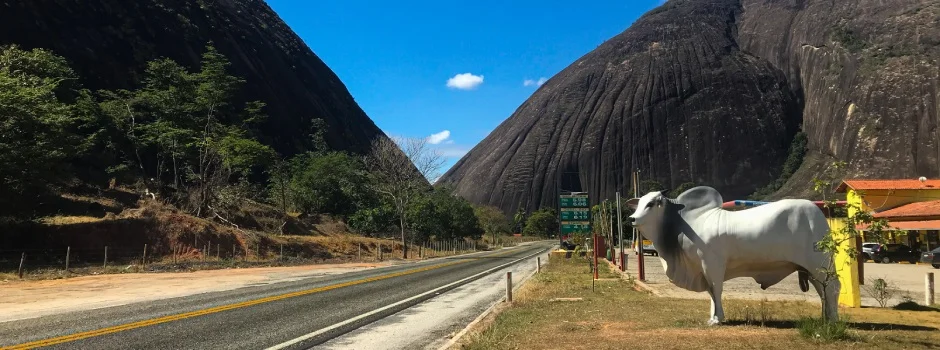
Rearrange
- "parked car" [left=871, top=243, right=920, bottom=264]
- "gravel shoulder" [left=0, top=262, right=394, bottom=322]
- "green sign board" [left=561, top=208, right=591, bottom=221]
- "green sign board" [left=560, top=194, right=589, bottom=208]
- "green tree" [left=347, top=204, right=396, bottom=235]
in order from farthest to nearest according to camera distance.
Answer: "green tree" [left=347, top=204, right=396, bottom=235], "green sign board" [left=560, top=194, right=589, bottom=208], "green sign board" [left=561, top=208, right=591, bottom=221], "parked car" [left=871, top=243, right=920, bottom=264], "gravel shoulder" [left=0, top=262, right=394, bottom=322]

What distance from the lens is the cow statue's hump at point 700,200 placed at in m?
9.05

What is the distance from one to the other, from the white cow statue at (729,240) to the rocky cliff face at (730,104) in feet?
305

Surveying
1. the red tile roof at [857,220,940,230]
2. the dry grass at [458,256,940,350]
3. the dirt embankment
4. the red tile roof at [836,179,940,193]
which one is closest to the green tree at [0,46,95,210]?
the dirt embankment

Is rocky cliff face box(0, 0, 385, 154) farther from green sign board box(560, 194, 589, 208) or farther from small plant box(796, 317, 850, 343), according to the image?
small plant box(796, 317, 850, 343)

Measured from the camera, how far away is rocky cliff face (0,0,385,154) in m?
63.2

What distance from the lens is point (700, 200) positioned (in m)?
9.12

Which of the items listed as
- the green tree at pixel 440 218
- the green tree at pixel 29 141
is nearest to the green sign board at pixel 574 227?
the green tree at pixel 440 218

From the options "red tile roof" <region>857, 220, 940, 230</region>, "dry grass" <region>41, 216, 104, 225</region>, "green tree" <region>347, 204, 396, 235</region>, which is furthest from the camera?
"green tree" <region>347, 204, 396, 235</region>

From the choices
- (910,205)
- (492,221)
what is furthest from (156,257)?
(492,221)

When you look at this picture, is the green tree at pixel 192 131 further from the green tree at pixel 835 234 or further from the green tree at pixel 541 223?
the green tree at pixel 541 223

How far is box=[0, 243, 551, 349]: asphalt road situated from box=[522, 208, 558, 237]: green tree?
105 metres

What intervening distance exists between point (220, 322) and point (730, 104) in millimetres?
124411

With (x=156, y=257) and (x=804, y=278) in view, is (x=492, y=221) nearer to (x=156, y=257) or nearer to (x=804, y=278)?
(x=156, y=257)

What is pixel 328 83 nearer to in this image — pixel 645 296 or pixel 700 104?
pixel 700 104
